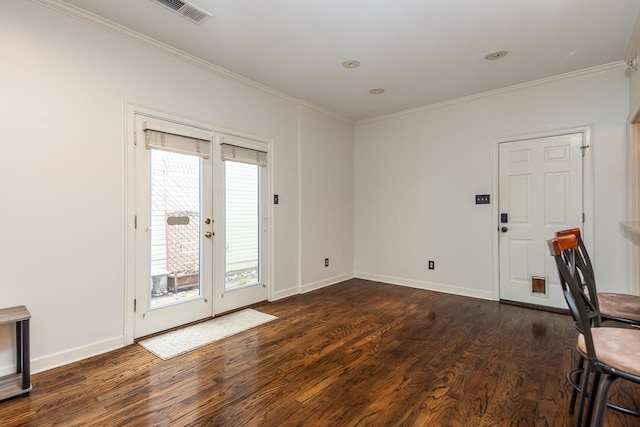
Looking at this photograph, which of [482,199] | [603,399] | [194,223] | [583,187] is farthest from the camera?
[482,199]

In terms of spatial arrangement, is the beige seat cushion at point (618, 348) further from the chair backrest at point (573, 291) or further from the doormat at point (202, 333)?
the doormat at point (202, 333)

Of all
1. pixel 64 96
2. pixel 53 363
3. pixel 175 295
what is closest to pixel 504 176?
pixel 175 295

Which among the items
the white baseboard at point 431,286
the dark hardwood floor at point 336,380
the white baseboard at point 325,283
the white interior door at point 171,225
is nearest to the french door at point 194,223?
the white interior door at point 171,225

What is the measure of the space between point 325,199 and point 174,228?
2.43 metres

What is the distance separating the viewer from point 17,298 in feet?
7.46

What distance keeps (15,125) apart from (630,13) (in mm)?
4748

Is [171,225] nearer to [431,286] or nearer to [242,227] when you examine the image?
[242,227]

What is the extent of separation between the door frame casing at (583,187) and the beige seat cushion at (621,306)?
1895mm

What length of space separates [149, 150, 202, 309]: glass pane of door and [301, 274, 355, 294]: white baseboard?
169 centimetres

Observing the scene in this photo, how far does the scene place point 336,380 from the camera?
2242mm

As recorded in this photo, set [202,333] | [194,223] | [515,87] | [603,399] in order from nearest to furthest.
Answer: [603,399] < [202,333] < [194,223] < [515,87]

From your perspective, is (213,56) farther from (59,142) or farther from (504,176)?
(504,176)

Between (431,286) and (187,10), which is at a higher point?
(187,10)

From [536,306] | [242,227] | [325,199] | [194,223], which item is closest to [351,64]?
[325,199]
